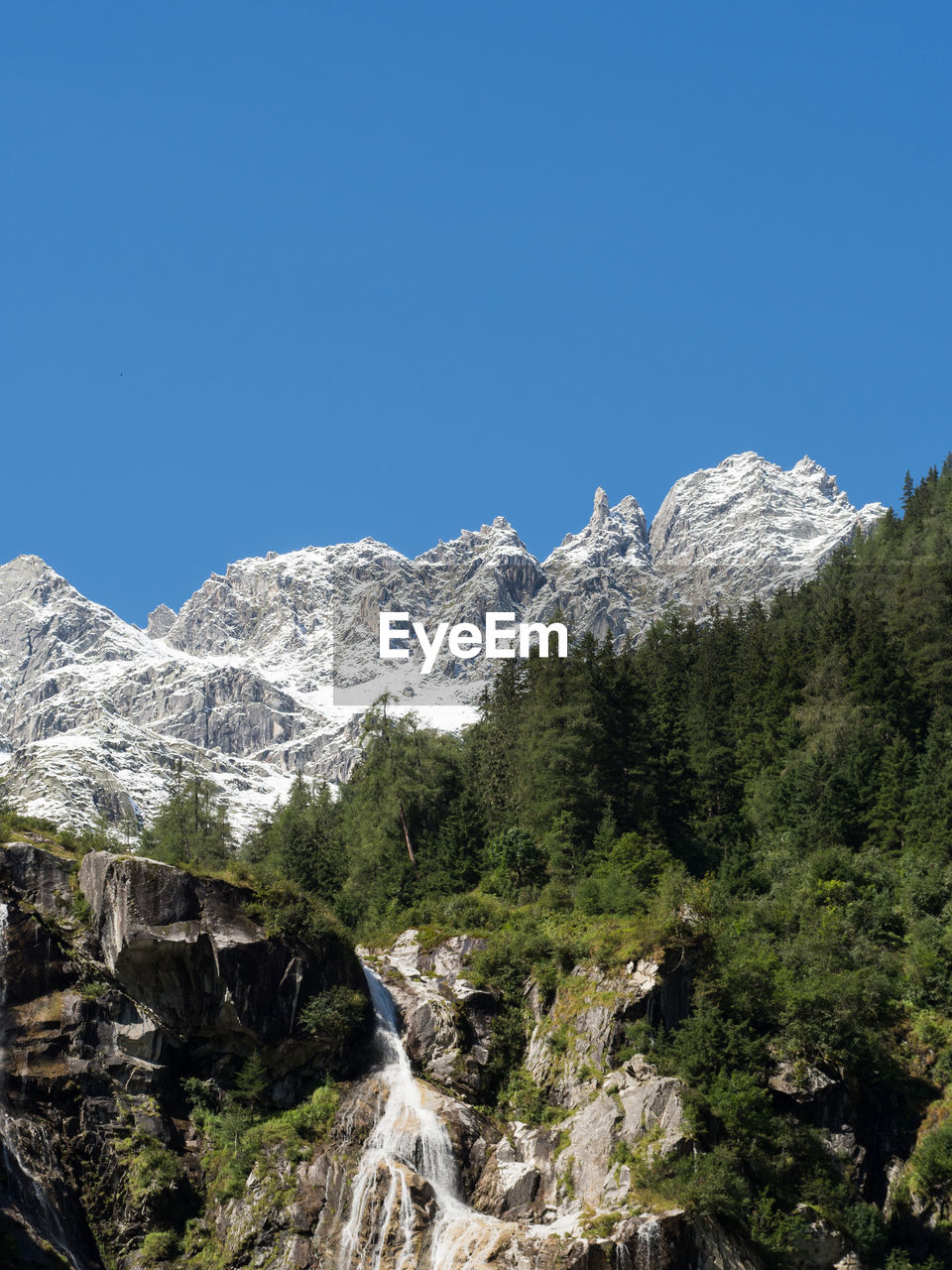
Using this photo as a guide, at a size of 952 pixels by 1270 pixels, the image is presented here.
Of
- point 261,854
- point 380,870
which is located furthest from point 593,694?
point 261,854

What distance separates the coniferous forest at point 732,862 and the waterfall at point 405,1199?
14.3 ft

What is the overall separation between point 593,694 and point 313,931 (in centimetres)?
2559

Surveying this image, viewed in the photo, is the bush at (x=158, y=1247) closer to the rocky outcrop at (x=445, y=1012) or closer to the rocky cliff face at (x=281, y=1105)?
the rocky cliff face at (x=281, y=1105)

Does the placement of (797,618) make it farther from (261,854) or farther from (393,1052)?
(393,1052)

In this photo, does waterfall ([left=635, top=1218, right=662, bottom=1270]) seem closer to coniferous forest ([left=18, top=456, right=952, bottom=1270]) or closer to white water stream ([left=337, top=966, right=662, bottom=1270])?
white water stream ([left=337, top=966, right=662, bottom=1270])

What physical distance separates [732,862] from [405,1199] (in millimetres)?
28538

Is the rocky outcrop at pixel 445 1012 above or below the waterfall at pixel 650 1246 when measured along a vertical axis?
above

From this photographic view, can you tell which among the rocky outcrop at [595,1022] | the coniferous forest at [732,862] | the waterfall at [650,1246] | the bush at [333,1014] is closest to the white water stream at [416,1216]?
the waterfall at [650,1246]

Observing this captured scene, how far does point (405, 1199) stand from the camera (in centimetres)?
4578

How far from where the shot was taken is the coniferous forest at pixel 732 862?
48.2m

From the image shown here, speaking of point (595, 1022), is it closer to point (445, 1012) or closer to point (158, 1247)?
point (445, 1012)

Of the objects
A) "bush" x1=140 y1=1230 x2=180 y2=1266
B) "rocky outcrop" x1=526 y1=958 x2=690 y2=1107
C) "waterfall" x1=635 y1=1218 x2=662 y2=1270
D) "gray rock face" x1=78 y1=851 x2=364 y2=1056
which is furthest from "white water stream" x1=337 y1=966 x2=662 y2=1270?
"bush" x1=140 y1=1230 x2=180 y2=1266

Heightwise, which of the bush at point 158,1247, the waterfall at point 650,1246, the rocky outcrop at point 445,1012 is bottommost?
the bush at point 158,1247

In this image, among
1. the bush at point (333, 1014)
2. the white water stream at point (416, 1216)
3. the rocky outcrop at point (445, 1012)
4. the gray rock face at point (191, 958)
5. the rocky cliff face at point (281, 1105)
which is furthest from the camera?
the rocky outcrop at point (445, 1012)
